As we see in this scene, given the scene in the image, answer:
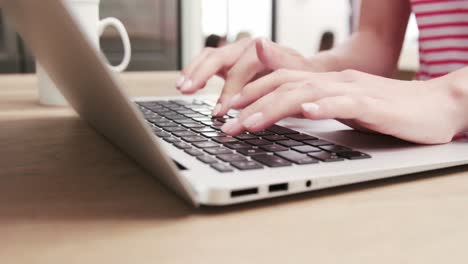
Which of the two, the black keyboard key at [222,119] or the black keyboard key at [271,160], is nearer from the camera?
the black keyboard key at [271,160]

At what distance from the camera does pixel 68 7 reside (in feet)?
0.83

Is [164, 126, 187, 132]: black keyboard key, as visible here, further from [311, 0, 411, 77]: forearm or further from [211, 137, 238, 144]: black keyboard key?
[311, 0, 411, 77]: forearm

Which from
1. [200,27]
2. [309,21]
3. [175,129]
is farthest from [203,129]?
[309,21]

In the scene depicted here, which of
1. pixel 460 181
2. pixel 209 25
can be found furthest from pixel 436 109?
pixel 209 25

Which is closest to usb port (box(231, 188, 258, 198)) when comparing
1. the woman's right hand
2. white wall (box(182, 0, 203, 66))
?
the woman's right hand

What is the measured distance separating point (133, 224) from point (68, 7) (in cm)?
12

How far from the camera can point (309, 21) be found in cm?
487

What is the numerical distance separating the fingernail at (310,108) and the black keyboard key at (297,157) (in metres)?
0.04

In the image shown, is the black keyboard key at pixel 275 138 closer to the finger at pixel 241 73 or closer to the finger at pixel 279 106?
the finger at pixel 279 106

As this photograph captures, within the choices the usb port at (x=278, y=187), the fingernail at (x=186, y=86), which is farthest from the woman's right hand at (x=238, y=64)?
the usb port at (x=278, y=187)

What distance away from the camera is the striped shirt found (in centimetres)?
88

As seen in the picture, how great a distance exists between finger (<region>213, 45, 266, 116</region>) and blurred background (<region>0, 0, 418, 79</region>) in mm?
1019

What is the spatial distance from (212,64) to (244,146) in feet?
1.09

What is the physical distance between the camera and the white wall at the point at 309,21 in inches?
184
